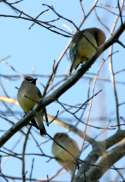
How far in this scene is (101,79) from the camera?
2.96 metres

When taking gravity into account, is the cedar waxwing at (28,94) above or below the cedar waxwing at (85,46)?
below

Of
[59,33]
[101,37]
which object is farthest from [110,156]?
[101,37]

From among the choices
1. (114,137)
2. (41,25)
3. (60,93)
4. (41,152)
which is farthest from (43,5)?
(114,137)

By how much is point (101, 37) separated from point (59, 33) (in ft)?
6.22

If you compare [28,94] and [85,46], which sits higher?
[85,46]

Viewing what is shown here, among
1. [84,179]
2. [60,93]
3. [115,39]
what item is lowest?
[84,179]

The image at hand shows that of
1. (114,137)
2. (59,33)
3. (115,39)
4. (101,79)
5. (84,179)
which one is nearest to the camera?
(101,79)

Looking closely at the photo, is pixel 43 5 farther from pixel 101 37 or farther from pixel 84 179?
pixel 101 37

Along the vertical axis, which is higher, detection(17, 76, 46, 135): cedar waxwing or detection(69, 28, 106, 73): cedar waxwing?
detection(69, 28, 106, 73): cedar waxwing

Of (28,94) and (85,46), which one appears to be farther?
(28,94)

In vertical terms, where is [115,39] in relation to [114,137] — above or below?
above

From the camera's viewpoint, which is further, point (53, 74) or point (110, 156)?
point (110, 156)

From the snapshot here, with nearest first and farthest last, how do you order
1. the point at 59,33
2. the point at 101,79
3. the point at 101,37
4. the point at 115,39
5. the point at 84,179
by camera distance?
the point at 101,79
the point at 115,39
the point at 59,33
the point at 84,179
the point at 101,37

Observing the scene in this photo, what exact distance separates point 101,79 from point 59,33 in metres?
0.64
